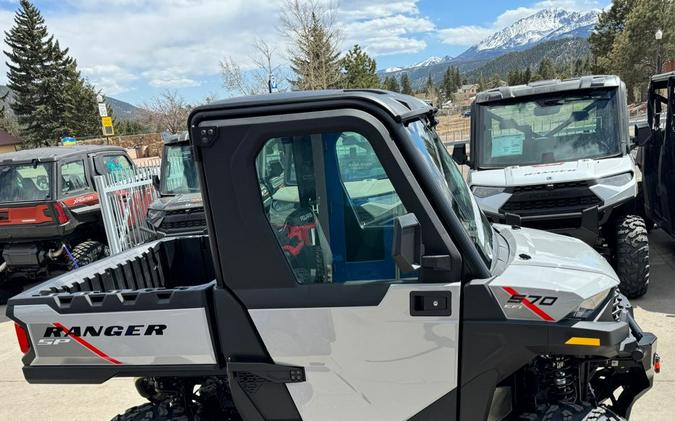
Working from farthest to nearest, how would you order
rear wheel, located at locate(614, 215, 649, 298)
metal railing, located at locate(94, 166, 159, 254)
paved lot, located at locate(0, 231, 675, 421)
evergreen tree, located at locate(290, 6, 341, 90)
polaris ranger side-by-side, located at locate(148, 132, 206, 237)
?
evergreen tree, located at locate(290, 6, 341, 90), metal railing, located at locate(94, 166, 159, 254), polaris ranger side-by-side, located at locate(148, 132, 206, 237), rear wheel, located at locate(614, 215, 649, 298), paved lot, located at locate(0, 231, 675, 421)

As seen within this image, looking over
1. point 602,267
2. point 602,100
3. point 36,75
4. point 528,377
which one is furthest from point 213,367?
point 36,75

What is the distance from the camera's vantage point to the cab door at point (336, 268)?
2008mm

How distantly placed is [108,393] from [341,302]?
10.8ft

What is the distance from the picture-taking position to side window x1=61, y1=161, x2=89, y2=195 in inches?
301

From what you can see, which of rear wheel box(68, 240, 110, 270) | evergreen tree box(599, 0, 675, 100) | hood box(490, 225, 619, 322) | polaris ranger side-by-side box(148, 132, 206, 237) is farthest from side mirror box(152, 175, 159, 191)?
evergreen tree box(599, 0, 675, 100)

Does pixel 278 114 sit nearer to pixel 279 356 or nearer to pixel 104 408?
pixel 279 356

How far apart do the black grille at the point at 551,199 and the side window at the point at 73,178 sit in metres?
6.46

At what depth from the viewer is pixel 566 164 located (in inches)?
217

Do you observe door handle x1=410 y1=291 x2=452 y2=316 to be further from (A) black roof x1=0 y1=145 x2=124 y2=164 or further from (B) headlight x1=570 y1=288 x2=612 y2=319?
(A) black roof x1=0 y1=145 x2=124 y2=164

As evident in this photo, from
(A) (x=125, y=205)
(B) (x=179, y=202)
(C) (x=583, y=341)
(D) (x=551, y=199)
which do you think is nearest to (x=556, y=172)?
(D) (x=551, y=199)

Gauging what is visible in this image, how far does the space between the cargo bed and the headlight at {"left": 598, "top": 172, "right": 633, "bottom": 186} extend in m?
4.49

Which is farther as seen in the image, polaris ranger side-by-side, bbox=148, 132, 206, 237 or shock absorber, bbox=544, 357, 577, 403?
polaris ranger side-by-side, bbox=148, 132, 206, 237

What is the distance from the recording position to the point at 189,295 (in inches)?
86.0

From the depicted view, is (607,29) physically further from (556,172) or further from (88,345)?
(88,345)
